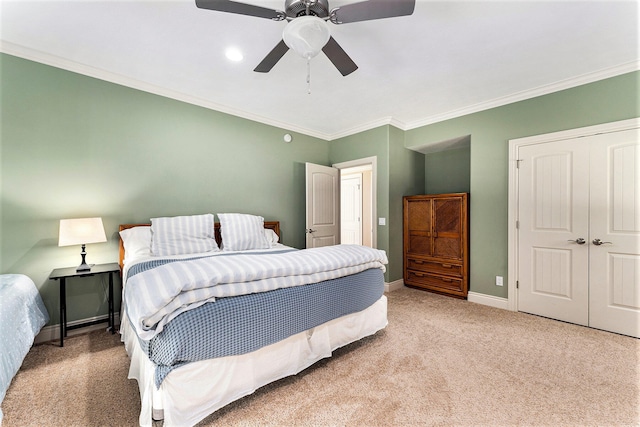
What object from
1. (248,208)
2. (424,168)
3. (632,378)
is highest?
(424,168)

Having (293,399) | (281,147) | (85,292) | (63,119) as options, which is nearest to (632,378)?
(293,399)

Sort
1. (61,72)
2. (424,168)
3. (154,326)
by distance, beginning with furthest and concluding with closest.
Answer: (424,168) → (61,72) → (154,326)

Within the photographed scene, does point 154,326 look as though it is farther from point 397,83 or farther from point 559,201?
point 559,201

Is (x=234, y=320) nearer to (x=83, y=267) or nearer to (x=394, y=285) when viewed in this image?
(x=83, y=267)

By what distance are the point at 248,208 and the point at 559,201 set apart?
145 inches

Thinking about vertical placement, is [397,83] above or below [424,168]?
above

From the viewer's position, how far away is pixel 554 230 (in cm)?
293

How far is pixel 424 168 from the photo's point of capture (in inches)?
186

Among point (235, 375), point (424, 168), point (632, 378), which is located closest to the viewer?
point (235, 375)

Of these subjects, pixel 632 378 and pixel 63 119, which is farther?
pixel 63 119

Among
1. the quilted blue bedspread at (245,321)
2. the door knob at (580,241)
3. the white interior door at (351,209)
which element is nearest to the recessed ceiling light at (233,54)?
the quilted blue bedspread at (245,321)

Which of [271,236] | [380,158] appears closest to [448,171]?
[380,158]

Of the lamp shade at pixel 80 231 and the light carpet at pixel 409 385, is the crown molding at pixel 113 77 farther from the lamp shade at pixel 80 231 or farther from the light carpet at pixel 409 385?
the light carpet at pixel 409 385

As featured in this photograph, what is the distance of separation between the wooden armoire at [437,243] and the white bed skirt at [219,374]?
2267 mm
